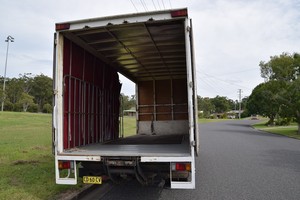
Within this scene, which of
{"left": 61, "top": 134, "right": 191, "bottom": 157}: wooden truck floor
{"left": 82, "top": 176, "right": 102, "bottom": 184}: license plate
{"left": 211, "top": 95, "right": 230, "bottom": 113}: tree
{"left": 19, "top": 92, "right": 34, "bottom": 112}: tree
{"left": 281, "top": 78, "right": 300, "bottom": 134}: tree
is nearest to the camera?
{"left": 61, "top": 134, "right": 191, "bottom": 157}: wooden truck floor

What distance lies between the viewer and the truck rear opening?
16.4 ft

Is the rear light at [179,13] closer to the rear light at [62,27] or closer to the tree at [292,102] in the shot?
the rear light at [62,27]

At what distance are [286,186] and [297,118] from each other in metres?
21.3

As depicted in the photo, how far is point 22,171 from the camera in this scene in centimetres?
752

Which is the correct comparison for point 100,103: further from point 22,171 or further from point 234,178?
point 234,178

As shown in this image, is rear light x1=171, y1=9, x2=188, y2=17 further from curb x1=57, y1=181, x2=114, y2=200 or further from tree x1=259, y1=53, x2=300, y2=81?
tree x1=259, y1=53, x2=300, y2=81

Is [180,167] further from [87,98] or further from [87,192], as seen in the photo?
[87,98]

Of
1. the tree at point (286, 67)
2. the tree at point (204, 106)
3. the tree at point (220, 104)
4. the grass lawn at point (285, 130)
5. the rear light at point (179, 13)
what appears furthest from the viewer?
the tree at point (220, 104)

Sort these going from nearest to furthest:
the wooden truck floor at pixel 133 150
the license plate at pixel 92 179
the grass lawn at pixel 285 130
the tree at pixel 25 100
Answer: the wooden truck floor at pixel 133 150 < the license plate at pixel 92 179 < the grass lawn at pixel 285 130 < the tree at pixel 25 100

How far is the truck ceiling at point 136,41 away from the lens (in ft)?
17.8

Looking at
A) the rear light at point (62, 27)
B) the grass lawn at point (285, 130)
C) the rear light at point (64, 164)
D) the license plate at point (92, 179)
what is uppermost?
the rear light at point (62, 27)

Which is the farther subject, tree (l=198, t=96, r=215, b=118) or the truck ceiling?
tree (l=198, t=96, r=215, b=118)

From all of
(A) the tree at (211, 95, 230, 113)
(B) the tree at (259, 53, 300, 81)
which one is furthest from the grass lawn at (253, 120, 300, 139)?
(A) the tree at (211, 95, 230, 113)

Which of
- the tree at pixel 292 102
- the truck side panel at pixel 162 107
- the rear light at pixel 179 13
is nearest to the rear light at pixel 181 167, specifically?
the rear light at pixel 179 13
